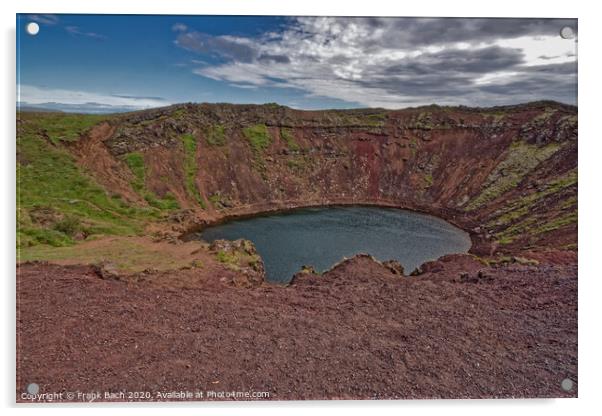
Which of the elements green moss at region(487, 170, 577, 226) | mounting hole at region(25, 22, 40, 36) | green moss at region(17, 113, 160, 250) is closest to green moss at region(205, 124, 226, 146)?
green moss at region(17, 113, 160, 250)

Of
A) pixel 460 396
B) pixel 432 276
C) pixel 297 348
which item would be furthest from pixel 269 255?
pixel 460 396

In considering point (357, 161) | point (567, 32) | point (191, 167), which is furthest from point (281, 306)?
point (357, 161)

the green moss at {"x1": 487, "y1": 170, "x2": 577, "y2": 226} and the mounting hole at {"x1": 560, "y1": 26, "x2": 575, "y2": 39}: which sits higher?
the mounting hole at {"x1": 560, "y1": 26, "x2": 575, "y2": 39}

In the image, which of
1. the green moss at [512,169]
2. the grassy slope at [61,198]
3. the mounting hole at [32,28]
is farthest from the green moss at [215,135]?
the mounting hole at [32,28]

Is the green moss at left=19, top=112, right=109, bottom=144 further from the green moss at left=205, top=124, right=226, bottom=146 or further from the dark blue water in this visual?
the dark blue water

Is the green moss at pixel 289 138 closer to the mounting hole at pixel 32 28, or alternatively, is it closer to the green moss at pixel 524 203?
the green moss at pixel 524 203
